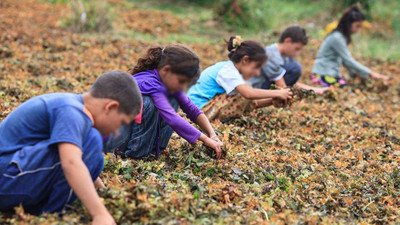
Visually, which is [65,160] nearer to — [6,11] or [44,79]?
[44,79]

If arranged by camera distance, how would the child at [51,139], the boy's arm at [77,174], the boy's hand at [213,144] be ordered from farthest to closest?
the boy's hand at [213,144]
the child at [51,139]
the boy's arm at [77,174]

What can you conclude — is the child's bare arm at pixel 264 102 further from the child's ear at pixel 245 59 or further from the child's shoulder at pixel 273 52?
the child's shoulder at pixel 273 52

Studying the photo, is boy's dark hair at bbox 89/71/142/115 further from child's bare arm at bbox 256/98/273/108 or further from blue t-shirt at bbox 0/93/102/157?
child's bare arm at bbox 256/98/273/108

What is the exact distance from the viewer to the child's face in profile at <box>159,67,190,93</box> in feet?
9.55

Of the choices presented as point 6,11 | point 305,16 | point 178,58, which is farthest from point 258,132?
point 305,16

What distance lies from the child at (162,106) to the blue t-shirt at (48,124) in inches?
29.1

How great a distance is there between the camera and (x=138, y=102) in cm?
242

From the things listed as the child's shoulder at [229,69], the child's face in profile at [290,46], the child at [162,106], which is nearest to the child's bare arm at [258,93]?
the child's shoulder at [229,69]

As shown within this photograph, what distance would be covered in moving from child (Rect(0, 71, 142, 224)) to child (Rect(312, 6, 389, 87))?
556 cm

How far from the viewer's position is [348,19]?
735 centimetres

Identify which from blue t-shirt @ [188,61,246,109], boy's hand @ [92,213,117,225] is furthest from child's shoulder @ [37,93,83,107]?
blue t-shirt @ [188,61,246,109]

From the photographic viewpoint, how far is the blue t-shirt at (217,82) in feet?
14.9

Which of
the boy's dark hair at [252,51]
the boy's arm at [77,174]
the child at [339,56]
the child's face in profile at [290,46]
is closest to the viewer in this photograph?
the boy's arm at [77,174]

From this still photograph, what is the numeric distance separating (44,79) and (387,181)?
13.8ft
